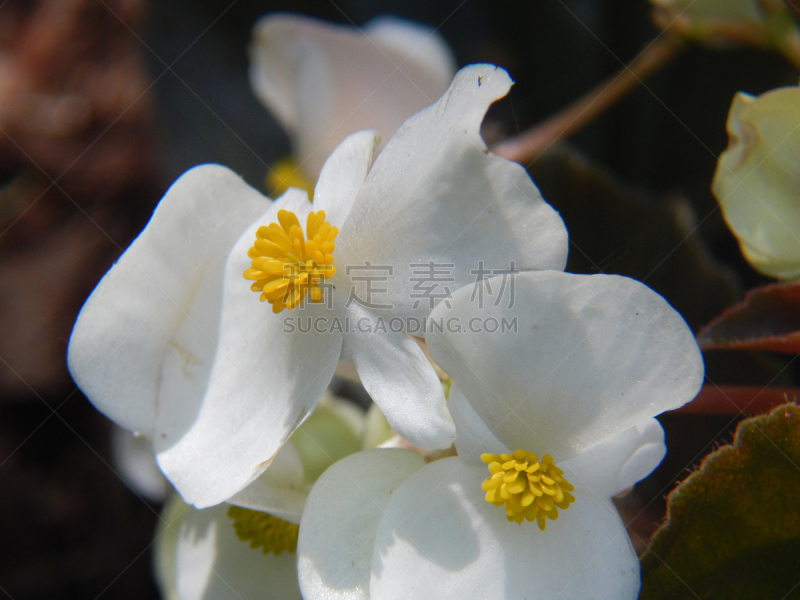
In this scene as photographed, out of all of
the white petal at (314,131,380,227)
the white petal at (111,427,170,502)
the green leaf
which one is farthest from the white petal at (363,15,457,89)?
the white petal at (111,427,170,502)

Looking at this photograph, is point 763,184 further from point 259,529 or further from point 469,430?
point 259,529

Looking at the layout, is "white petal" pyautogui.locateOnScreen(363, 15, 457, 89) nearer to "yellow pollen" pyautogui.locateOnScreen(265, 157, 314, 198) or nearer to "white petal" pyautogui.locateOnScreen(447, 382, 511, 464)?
"yellow pollen" pyautogui.locateOnScreen(265, 157, 314, 198)

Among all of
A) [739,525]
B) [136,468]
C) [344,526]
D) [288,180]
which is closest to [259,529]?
[344,526]

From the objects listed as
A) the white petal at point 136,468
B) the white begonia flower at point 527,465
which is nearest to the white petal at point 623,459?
the white begonia flower at point 527,465

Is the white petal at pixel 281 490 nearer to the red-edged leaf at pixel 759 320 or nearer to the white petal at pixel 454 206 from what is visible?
the white petal at pixel 454 206

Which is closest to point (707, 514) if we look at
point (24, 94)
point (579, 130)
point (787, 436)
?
point (787, 436)

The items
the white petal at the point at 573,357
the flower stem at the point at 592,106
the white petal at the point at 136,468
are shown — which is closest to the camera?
the white petal at the point at 573,357
